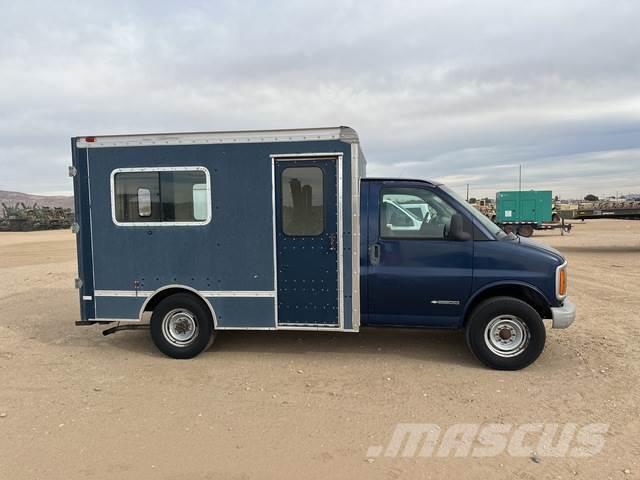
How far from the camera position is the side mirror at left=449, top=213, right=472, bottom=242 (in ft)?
16.6

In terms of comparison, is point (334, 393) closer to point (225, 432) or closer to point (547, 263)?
point (225, 432)

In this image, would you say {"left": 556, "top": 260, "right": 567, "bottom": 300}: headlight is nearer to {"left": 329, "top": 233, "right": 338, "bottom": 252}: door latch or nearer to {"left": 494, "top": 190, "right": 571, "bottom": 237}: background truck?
{"left": 329, "top": 233, "right": 338, "bottom": 252}: door latch

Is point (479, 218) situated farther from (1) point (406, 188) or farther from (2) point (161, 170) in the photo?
(2) point (161, 170)

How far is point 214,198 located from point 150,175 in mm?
813

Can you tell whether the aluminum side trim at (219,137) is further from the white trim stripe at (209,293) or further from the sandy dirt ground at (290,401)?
the sandy dirt ground at (290,401)

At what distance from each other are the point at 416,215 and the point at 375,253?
637 millimetres

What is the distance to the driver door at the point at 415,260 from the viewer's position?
5125mm

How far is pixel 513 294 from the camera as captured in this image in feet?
17.1

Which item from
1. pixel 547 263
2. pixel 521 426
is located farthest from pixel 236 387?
pixel 547 263

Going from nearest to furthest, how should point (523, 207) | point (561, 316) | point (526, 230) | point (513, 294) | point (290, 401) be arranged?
point (290, 401), point (561, 316), point (513, 294), point (526, 230), point (523, 207)

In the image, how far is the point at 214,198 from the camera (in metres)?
5.43

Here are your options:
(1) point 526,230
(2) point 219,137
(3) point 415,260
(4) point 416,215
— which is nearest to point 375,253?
(3) point 415,260

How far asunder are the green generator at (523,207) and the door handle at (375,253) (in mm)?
24373

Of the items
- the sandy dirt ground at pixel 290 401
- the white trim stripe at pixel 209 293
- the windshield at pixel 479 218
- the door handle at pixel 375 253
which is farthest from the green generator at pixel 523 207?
the white trim stripe at pixel 209 293
